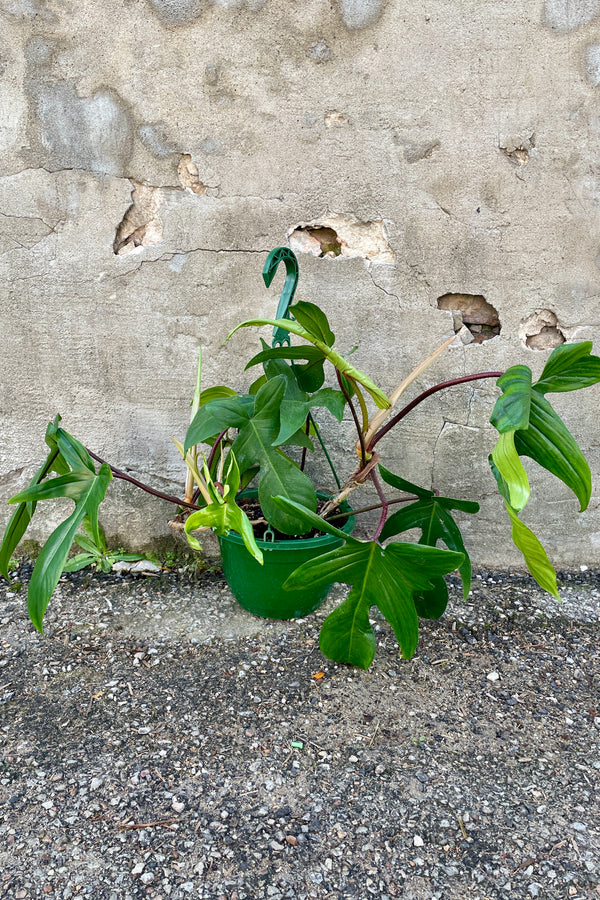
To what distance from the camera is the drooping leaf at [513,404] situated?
114 cm

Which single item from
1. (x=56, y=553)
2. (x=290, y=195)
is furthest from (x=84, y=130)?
(x=56, y=553)

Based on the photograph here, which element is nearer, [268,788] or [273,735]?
[268,788]

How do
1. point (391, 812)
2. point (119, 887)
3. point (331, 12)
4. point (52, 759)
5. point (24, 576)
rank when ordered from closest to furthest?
point (119, 887)
point (391, 812)
point (52, 759)
point (331, 12)
point (24, 576)

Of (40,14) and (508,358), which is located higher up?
(40,14)

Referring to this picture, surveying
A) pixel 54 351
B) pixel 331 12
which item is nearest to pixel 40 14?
pixel 331 12

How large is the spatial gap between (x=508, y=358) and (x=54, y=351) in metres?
1.39

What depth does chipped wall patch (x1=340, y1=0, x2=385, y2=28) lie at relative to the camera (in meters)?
1.64

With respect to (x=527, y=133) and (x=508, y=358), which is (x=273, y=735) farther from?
(x=527, y=133)

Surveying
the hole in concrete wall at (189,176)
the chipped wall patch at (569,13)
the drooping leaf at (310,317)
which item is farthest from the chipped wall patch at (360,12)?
the drooping leaf at (310,317)

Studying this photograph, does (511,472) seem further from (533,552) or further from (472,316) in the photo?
(472,316)

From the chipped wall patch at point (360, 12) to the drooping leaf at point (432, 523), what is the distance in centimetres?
120

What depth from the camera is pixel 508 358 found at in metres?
1.85

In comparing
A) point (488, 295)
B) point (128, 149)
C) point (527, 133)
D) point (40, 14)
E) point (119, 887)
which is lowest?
point (119, 887)

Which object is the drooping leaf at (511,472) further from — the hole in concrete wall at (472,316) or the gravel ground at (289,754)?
the hole in concrete wall at (472,316)
